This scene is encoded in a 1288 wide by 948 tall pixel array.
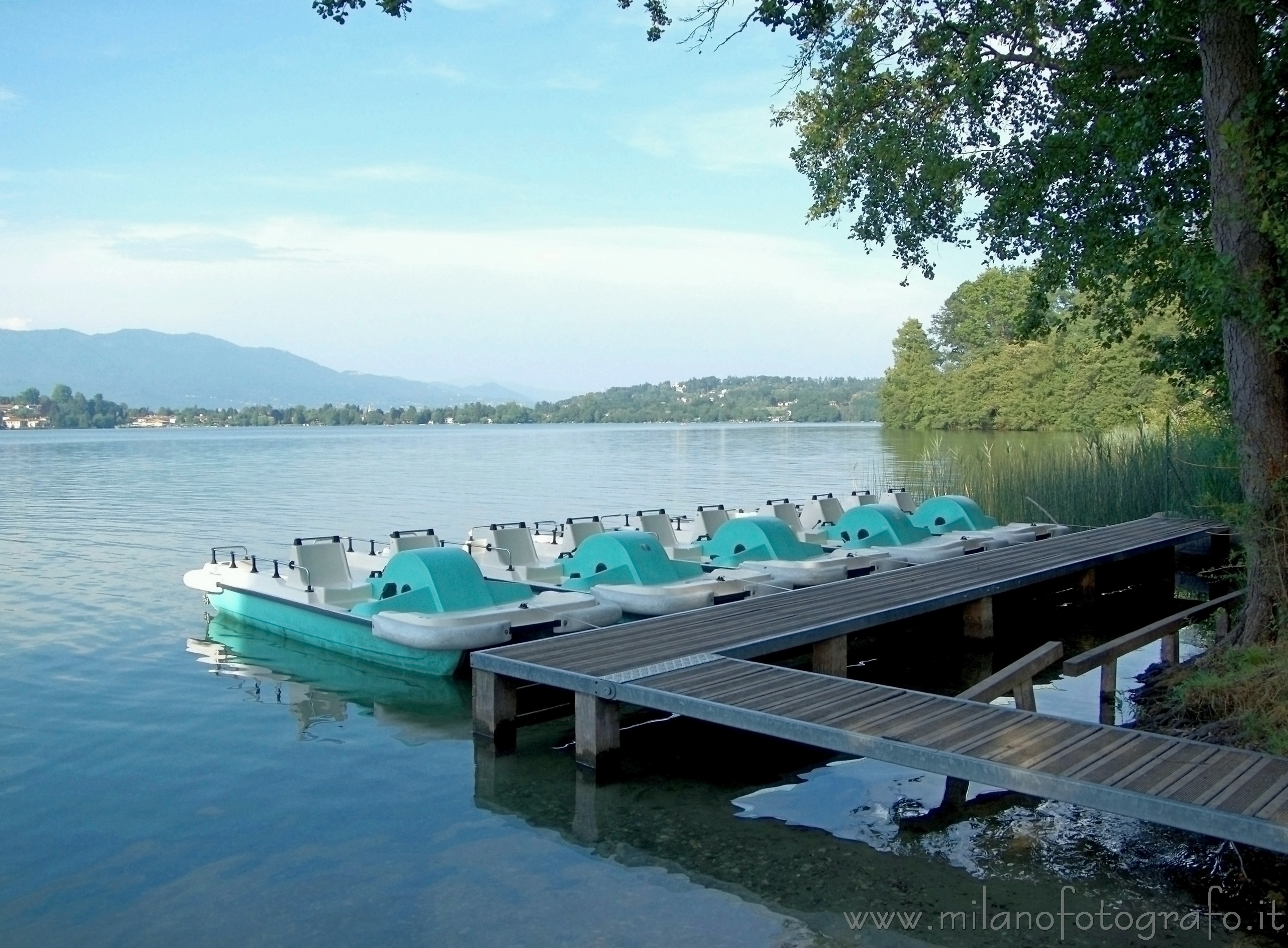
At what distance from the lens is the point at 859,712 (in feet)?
19.8

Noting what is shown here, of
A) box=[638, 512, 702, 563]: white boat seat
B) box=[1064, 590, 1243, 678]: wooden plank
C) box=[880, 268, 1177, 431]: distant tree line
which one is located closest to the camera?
box=[1064, 590, 1243, 678]: wooden plank

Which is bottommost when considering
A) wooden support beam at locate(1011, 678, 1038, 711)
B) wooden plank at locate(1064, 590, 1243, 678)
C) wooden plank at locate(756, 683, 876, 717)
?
wooden support beam at locate(1011, 678, 1038, 711)

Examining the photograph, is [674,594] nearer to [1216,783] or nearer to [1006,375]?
[1216,783]

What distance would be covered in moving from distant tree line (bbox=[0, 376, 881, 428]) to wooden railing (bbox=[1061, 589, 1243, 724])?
106232mm

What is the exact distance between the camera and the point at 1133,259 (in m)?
9.21

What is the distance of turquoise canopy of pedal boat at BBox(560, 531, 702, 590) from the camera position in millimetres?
11016

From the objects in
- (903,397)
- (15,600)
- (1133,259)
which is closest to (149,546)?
(15,600)

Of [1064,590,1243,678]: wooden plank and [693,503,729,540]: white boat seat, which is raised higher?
[693,503,729,540]: white boat seat

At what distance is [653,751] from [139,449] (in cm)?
6179

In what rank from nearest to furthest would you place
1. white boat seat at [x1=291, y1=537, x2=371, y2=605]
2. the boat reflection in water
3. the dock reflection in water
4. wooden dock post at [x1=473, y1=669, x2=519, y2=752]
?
the dock reflection in water
wooden dock post at [x1=473, y1=669, x2=519, y2=752]
the boat reflection in water
white boat seat at [x1=291, y1=537, x2=371, y2=605]

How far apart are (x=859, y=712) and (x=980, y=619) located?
568 centimetres

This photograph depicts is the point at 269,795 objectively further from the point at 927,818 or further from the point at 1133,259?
the point at 1133,259

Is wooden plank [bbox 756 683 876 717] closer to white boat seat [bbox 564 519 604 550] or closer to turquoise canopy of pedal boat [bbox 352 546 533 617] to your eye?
turquoise canopy of pedal boat [bbox 352 546 533 617]

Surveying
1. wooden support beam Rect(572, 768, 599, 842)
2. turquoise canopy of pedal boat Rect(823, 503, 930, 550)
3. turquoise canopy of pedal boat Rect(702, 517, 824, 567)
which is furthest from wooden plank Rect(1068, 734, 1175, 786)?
turquoise canopy of pedal boat Rect(823, 503, 930, 550)
